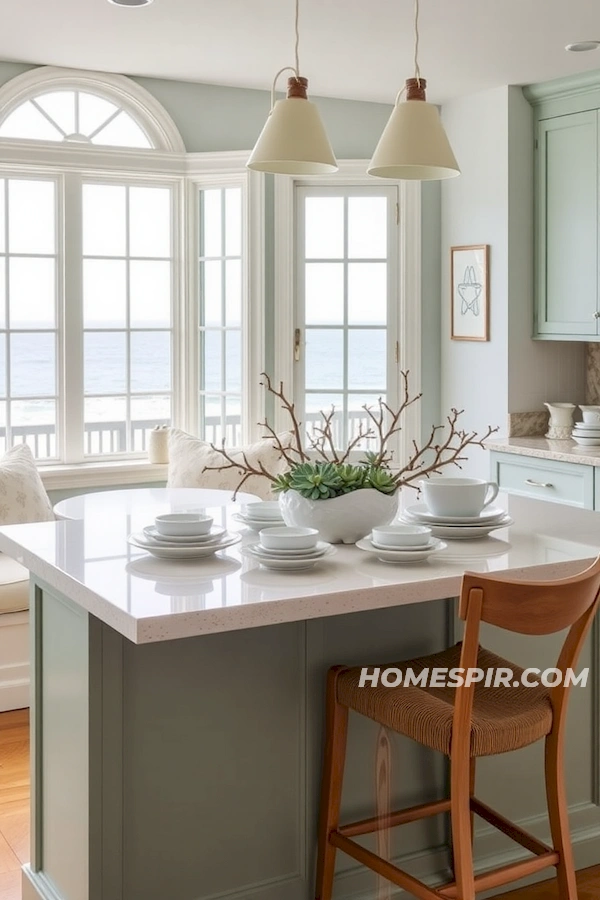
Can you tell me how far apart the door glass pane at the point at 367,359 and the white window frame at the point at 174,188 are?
50 cm

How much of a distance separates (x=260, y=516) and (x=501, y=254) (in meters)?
3.08

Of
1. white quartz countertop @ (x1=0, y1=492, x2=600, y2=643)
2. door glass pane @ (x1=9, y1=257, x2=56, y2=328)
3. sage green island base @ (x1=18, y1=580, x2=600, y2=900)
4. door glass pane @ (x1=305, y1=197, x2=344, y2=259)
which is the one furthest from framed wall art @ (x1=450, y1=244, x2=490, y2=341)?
sage green island base @ (x1=18, y1=580, x2=600, y2=900)

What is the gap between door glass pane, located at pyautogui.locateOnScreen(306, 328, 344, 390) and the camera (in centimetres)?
566

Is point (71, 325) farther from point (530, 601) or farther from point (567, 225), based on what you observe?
point (530, 601)

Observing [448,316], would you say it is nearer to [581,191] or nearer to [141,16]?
[581,191]

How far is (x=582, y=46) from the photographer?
4.46m

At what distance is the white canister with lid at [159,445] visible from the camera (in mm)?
5367

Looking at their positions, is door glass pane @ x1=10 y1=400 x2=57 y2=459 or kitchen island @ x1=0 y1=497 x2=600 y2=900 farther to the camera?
door glass pane @ x1=10 y1=400 x2=57 y2=459

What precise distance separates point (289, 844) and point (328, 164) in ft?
5.39

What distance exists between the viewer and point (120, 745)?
7.47 ft

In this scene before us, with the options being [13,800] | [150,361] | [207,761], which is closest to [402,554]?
[207,761]

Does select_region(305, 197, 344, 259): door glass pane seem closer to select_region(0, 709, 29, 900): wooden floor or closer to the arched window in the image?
the arched window

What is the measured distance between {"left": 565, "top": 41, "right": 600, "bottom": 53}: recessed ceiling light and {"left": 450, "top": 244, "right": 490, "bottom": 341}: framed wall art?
1.14m

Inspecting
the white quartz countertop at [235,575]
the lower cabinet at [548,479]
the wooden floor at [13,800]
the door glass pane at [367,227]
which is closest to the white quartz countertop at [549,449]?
the lower cabinet at [548,479]
